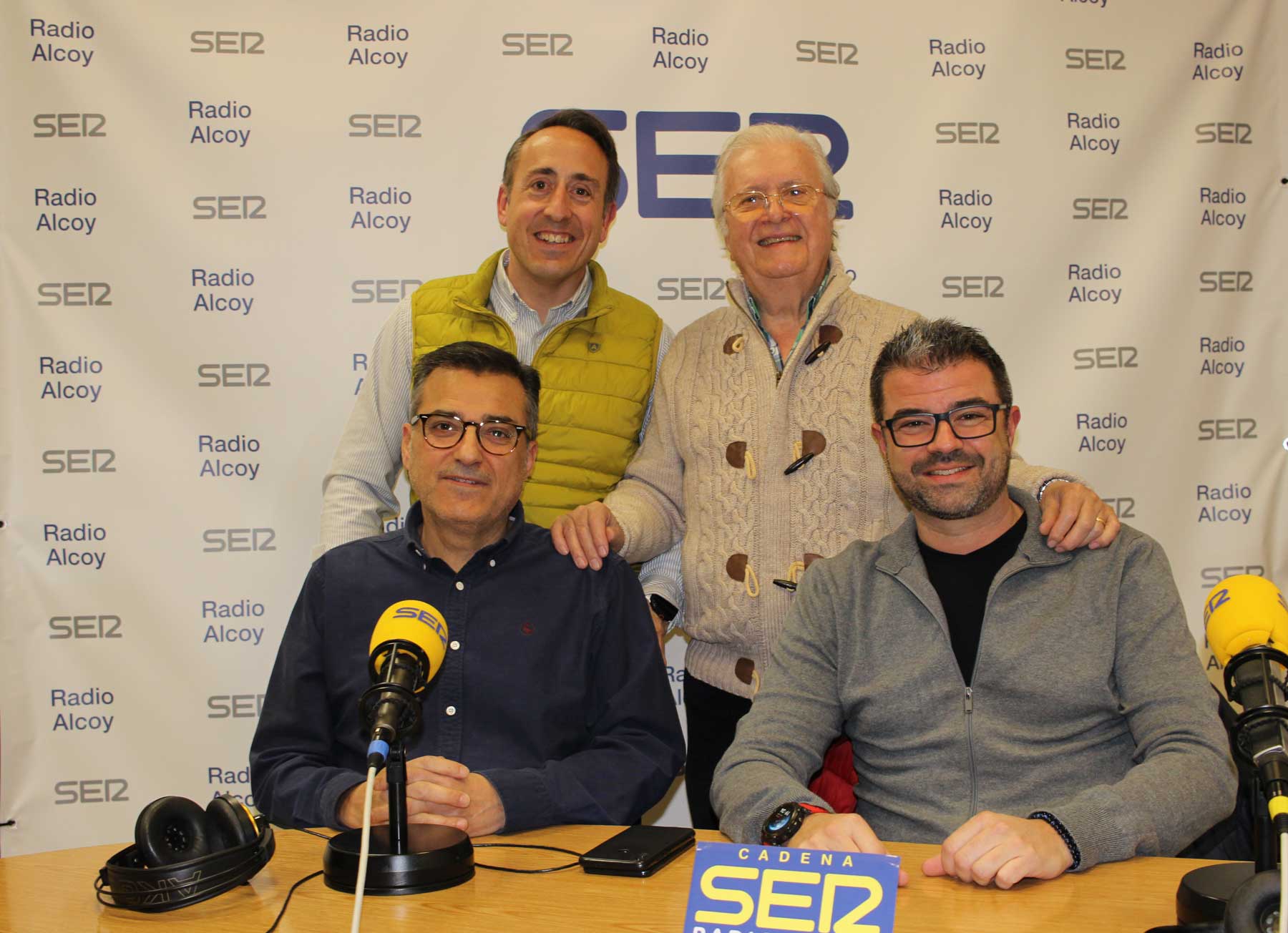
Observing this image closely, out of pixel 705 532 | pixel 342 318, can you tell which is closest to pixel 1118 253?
pixel 705 532

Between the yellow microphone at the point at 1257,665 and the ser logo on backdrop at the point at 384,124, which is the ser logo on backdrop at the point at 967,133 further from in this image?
the yellow microphone at the point at 1257,665

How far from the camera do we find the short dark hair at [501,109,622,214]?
303 centimetres

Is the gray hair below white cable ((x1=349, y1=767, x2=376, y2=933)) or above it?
above

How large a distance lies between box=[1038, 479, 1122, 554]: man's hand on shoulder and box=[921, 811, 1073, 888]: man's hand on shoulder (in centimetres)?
70

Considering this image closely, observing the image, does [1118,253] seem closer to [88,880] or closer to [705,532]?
[705,532]

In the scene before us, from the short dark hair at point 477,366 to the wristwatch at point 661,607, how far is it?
0.65 m

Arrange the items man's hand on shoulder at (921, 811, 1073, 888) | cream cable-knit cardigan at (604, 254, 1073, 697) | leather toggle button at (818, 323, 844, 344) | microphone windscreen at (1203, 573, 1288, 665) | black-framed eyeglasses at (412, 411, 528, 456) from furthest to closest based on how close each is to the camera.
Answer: leather toggle button at (818, 323, 844, 344), cream cable-knit cardigan at (604, 254, 1073, 697), black-framed eyeglasses at (412, 411, 528, 456), man's hand on shoulder at (921, 811, 1073, 888), microphone windscreen at (1203, 573, 1288, 665)

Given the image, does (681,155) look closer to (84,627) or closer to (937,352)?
(937,352)

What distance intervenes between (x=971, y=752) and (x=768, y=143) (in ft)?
5.21

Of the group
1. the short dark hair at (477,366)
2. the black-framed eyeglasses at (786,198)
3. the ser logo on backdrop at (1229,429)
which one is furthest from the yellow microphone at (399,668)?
the ser logo on backdrop at (1229,429)

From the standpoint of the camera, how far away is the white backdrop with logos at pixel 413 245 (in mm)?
3523

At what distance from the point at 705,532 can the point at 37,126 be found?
2510 mm

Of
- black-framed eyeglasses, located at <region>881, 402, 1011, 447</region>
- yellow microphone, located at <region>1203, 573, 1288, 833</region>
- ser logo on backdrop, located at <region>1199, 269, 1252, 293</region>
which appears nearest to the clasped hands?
yellow microphone, located at <region>1203, 573, 1288, 833</region>

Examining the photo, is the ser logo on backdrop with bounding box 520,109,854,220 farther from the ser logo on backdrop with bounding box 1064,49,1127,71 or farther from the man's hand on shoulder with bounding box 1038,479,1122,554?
the man's hand on shoulder with bounding box 1038,479,1122,554
